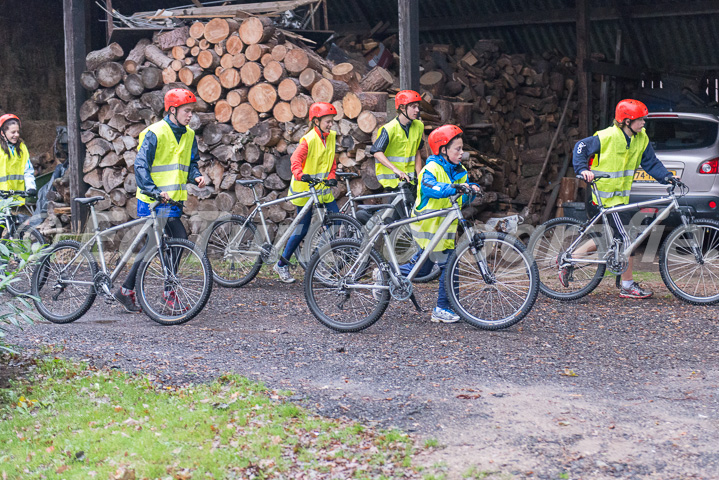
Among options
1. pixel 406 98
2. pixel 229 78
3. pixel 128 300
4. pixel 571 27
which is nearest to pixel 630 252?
pixel 406 98

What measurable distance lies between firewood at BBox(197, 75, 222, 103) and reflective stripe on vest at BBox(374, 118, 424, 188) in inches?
109

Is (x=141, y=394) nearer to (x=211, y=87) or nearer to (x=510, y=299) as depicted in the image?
(x=510, y=299)

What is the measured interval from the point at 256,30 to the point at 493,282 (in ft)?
17.1

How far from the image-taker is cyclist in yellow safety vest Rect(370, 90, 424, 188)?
8.34m

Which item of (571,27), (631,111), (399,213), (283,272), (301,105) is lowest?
(283,272)

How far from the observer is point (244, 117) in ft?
33.6

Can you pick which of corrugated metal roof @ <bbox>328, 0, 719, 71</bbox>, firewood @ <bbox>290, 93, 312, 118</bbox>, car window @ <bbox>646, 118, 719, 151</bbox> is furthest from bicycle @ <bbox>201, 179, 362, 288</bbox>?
corrugated metal roof @ <bbox>328, 0, 719, 71</bbox>

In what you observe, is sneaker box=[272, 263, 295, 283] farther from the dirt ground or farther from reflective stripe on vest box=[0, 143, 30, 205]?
reflective stripe on vest box=[0, 143, 30, 205]

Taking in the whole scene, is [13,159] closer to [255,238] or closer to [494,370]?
[255,238]

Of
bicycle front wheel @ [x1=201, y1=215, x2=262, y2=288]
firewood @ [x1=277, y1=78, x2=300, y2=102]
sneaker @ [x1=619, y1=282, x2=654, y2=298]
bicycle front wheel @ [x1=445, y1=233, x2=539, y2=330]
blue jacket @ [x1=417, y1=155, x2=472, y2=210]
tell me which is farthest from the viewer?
firewood @ [x1=277, y1=78, x2=300, y2=102]

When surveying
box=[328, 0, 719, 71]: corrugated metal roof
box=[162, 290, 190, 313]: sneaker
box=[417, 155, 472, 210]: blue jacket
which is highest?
box=[328, 0, 719, 71]: corrugated metal roof

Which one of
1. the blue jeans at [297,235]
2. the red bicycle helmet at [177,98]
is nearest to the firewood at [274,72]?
the blue jeans at [297,235]

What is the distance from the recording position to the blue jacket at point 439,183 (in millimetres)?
6315

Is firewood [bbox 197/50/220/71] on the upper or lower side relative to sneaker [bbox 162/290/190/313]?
upper
